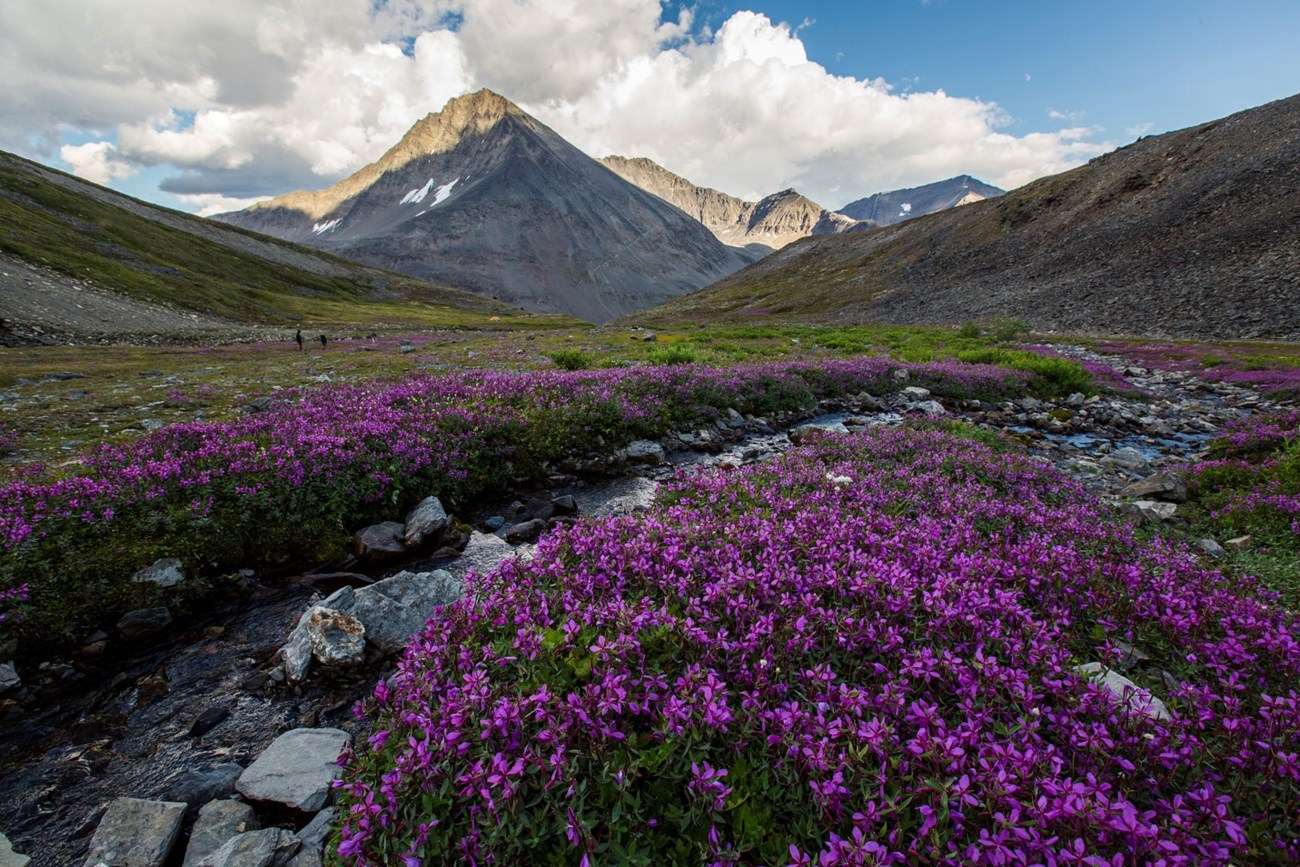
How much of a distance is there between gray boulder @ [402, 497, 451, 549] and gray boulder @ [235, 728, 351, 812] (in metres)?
3.67

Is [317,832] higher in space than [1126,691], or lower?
lower

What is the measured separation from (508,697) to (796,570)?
279 centimetres

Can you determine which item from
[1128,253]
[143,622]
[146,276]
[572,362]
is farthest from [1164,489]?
[146,276]

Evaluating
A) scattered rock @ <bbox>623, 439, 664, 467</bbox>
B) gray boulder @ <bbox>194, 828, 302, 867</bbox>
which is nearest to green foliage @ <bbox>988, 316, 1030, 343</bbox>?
scattered rock @ <bbox>623, 439, 664, 467</bbox>

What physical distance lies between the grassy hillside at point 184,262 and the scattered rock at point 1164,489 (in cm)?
10175

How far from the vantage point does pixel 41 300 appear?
4975 cm

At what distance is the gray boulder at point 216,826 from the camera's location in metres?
3.65

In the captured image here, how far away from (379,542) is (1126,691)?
8.55 metres

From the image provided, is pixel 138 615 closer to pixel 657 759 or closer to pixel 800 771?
pixel 657 759

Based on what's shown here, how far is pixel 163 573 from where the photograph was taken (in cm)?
684

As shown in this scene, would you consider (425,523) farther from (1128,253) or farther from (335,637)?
(1128,253)

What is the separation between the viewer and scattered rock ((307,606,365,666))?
552cm

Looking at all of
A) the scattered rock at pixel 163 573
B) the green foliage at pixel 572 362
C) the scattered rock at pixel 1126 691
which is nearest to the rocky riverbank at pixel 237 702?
the scattered rock at pixel 163 573

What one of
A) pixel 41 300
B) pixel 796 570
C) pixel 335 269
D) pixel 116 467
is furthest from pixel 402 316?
pixel 796 570
